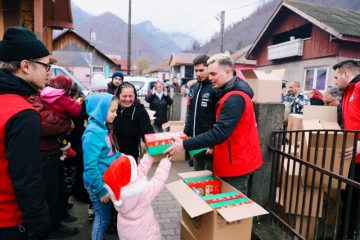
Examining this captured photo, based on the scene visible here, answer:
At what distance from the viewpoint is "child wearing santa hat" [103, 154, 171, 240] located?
6.77ft

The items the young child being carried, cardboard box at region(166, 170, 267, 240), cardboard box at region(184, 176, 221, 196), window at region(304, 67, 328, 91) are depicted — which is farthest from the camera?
window at region(304, 67, 328, 91)

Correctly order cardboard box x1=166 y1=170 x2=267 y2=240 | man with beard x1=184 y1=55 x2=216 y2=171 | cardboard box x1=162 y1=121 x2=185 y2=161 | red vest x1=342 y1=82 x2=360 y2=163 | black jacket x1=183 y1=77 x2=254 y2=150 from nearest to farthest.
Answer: cardboard box x1=166 y1=170 x2=267 y2=240 < black jacket x1=183 y1=77 x2=254 y2=150 < red vest x1=342 y1=82 x2=360 y2=163 < man with beard x1=184 y1=55 x2=216 y2=171 < cardboard box x1=162 y1=121 x2=185 y2=161

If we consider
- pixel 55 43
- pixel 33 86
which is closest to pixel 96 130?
pixel 33 86

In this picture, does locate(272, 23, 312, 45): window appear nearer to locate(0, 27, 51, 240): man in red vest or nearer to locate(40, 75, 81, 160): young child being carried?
locate(40, 75, 81, 160): young child being carried

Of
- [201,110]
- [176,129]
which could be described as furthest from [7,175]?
[176,129]

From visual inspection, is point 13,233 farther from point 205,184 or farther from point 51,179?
point 205,184

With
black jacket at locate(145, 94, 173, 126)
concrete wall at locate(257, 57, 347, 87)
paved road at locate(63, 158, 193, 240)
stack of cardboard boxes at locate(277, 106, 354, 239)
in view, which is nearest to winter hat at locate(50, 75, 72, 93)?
paved road at locate(63, 158, 193, 240)

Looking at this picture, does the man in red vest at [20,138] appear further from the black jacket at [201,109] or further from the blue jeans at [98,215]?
the black jacket at [201,109]

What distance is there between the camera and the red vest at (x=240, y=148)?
252 cm

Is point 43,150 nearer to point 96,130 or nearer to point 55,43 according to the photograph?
point 96,130

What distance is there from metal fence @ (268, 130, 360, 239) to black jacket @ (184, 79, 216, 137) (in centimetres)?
85

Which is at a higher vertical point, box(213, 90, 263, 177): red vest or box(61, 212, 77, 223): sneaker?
box(213, 90, 263, 177): red vest

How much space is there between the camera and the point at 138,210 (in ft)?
7.17

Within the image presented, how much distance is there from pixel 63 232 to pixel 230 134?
2320mm
